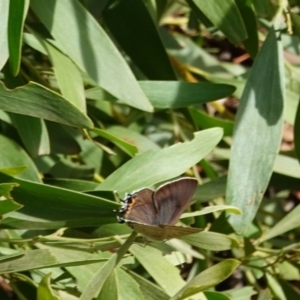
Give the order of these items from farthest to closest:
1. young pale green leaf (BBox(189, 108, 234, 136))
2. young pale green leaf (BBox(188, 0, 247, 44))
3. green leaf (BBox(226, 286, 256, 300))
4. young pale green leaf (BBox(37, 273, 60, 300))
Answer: young pale green leaf (BBox(189, 108, 234, 136)) < green leaf (BBox(226, 286, 256, 300)) < young pale green leaf (BBox(188, 0, 247, 44)) < young pale green leaf (BBox(37, 273, 60, 300))

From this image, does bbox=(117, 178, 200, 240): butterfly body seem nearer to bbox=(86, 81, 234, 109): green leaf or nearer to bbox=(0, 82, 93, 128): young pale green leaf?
bbox=(0, 82, 93, 128): young pale green leaf

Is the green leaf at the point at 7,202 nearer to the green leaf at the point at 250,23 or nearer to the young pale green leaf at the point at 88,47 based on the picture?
the young pale green leaf at the point at 88,47

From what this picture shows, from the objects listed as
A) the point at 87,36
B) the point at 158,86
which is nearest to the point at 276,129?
the point at 158,86

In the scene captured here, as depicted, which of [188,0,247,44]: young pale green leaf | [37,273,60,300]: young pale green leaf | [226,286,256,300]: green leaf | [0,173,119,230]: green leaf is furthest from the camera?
[226,286,256,300]: green leaf

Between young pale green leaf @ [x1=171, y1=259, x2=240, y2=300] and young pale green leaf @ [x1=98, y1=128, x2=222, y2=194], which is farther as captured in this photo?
young pale green leaf @ [x1=98, y1=128, x2=222, y2=194]

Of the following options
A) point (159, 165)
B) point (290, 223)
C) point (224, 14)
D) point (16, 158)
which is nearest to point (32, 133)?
point (16, 158)

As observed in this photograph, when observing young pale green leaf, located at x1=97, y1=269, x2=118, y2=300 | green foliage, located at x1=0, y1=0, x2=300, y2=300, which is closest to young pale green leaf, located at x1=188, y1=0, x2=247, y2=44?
green foliage, located at x1=0, y1=0, x2=300, y2=300
